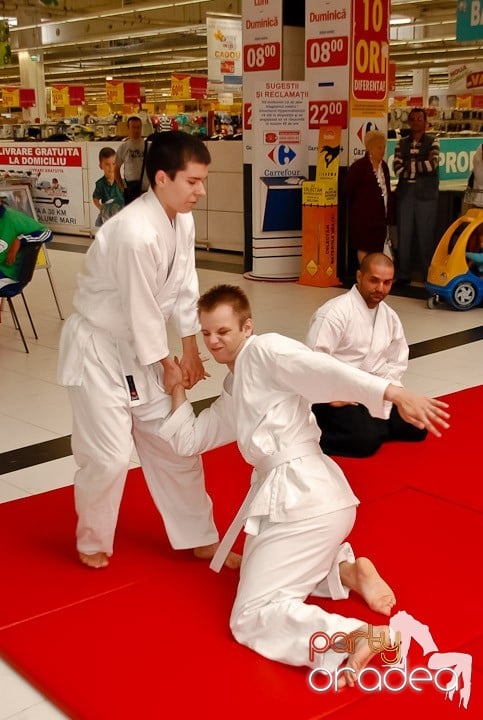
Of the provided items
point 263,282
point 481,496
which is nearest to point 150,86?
point 263,282

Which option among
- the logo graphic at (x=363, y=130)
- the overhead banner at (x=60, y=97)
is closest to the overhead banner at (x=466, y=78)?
the logo graphic at (x=363, y=130)

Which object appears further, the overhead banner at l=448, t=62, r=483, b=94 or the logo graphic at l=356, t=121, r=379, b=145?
the overhead banner at l=448, t=62, r=483, b=94

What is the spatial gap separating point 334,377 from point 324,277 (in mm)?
6416

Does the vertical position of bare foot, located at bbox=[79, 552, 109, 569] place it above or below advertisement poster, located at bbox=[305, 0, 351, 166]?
below

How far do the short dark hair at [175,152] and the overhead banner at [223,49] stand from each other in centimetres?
A: 1298

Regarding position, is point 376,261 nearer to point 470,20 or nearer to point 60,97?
point 470,20

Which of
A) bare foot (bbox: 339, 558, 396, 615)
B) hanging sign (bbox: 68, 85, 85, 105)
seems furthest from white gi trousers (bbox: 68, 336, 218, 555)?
hanging sign (bbox: 68, 85, 85, 105)

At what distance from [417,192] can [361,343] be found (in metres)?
4.59

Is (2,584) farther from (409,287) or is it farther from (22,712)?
(409,287)

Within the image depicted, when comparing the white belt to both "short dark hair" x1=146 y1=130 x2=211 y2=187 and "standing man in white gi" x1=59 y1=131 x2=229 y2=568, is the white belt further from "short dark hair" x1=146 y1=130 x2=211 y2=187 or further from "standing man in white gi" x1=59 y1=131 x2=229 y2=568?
"short dark hair" x1=146 y1=130 x2=211 y2=187

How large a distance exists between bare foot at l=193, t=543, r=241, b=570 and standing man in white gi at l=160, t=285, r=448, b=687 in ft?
0.78

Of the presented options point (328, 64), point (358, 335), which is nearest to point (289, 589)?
point (358, 335)

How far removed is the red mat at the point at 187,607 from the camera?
2279mm

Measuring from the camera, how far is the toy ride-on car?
23.9ft
